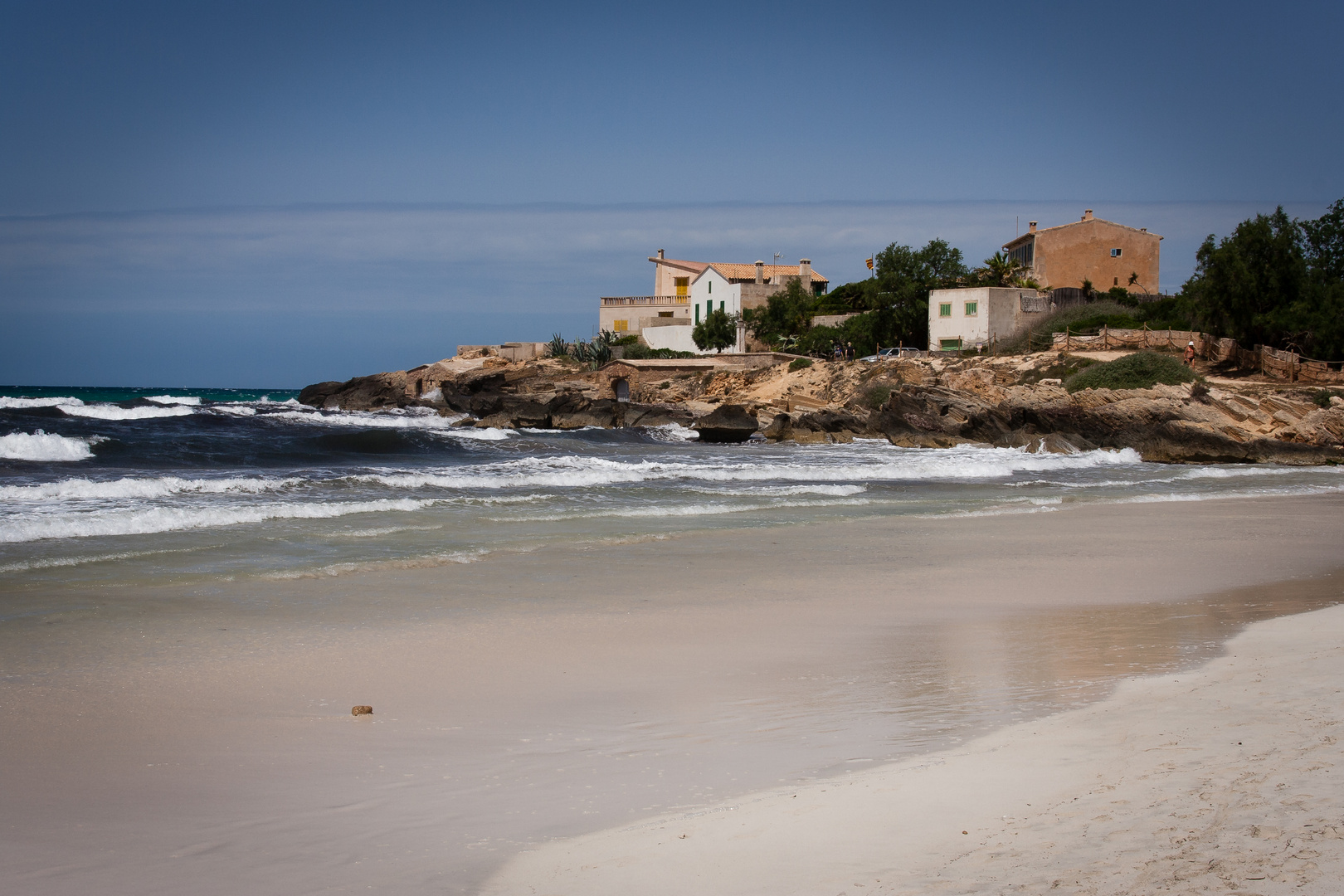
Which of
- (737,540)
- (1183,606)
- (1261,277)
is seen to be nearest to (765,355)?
(1261,277)

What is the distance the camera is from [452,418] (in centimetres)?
4750

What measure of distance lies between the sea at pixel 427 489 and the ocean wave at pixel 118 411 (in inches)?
111

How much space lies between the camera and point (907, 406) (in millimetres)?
36750

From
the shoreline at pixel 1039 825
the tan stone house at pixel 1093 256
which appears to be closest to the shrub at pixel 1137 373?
the tan stone house at pixel 1093 256

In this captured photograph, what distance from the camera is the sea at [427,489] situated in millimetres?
12000

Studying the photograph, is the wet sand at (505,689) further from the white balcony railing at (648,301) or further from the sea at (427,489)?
the white balcony railing at (648,301)

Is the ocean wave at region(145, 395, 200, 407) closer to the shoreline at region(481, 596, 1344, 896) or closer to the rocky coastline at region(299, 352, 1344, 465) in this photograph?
the rocky coastline at region(299, 352, 1344, 465)

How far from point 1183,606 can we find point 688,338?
192 ft

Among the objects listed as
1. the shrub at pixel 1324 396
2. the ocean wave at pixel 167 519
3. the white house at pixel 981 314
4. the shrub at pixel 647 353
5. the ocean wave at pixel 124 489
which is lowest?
the ocean wave at pixel 167 519

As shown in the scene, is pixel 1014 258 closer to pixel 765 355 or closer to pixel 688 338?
pixel 765 355

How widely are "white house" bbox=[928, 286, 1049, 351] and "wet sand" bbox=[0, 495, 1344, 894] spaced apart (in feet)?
131

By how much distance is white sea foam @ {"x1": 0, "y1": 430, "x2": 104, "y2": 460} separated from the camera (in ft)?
82.9

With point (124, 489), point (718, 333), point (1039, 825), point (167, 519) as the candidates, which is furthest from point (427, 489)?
point (718, 333)

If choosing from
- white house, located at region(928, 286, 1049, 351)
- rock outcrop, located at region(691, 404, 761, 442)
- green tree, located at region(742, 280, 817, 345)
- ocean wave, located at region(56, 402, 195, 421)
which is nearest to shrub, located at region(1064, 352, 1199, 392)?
white house, located at region(928, 286, 1049, 351)
